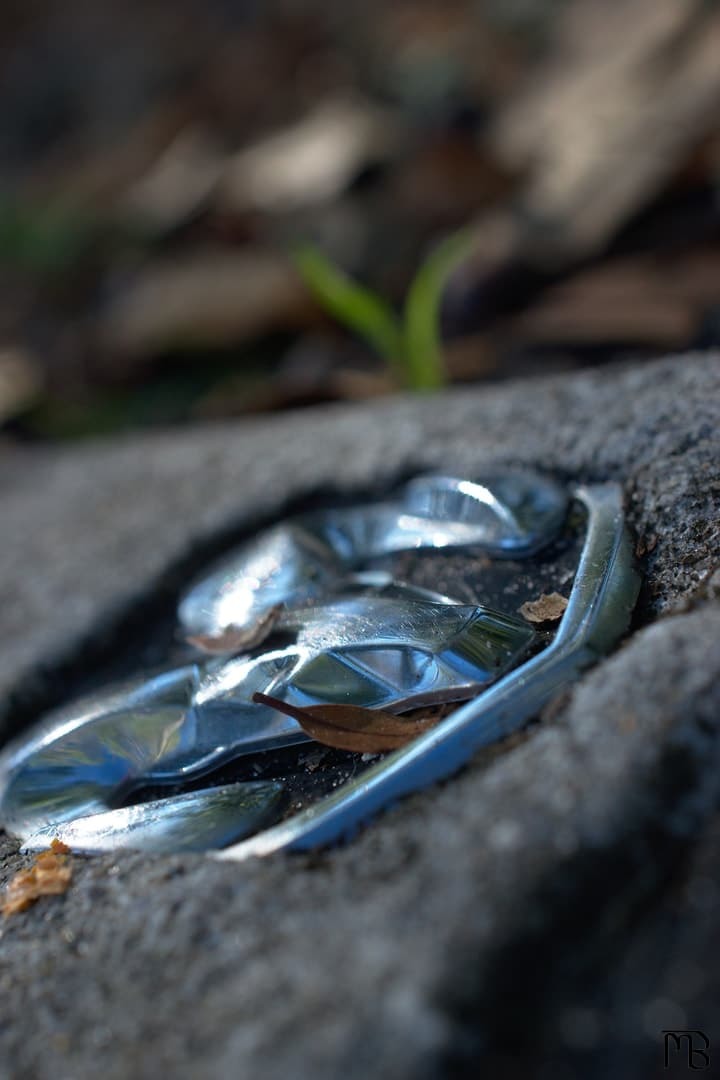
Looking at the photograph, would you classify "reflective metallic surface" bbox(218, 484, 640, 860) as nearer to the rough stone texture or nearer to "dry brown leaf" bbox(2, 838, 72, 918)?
the rough stone texture

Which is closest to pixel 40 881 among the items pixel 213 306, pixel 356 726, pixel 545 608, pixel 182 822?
pixel 182 822

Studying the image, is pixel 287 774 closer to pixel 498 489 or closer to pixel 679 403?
pixel 498 489

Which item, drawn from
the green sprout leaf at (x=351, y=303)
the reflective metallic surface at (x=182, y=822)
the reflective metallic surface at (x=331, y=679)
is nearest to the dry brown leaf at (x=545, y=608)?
the reflective metallic surface at (x=331, y=679)

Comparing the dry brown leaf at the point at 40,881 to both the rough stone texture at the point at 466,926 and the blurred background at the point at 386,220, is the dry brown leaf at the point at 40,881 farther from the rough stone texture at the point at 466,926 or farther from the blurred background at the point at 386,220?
the blurred background at the point at 386,220

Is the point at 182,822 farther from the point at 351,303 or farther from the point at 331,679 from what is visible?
the point at 351,303

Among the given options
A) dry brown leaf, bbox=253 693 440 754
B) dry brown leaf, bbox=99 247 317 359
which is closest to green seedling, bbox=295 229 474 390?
dry brown leaf, bbox=99 247 317 359
